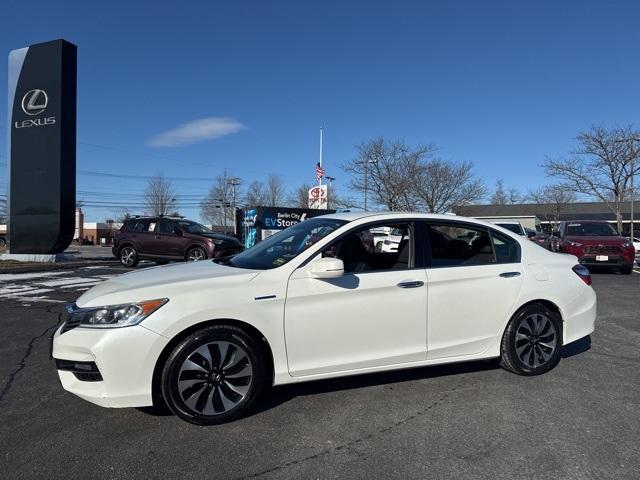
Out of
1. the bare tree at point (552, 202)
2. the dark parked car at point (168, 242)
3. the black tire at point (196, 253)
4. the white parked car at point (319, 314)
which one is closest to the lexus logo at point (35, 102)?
the dark parked car at point (168, 242)

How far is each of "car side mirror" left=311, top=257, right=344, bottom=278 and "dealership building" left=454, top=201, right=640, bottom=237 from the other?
58.7 m

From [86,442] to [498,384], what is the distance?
11.0 feet

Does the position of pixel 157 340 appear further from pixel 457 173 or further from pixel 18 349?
pixel 457 173

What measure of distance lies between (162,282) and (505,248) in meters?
3.16

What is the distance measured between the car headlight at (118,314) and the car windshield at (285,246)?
2.99ft

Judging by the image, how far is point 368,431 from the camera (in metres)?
3.50

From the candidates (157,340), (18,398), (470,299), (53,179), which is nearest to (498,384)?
(470,299)

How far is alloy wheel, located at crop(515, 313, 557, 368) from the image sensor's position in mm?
4633

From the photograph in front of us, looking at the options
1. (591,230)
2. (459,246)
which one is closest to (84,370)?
(459,246)

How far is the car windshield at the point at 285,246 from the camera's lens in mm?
4113

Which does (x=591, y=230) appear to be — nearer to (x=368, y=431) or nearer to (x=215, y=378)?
(x=368, y=431)

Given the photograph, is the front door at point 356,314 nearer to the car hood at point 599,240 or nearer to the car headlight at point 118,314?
the car headlight at point 118,314

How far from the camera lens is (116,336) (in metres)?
3.34

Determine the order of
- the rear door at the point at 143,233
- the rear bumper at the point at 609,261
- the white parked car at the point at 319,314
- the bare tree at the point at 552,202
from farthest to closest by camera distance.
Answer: the bare tree at the point at 552,202 < the rear door at the point at 143,233 < the rear bumper at the point at 609,261 < the white parked car at the point at 319,314
